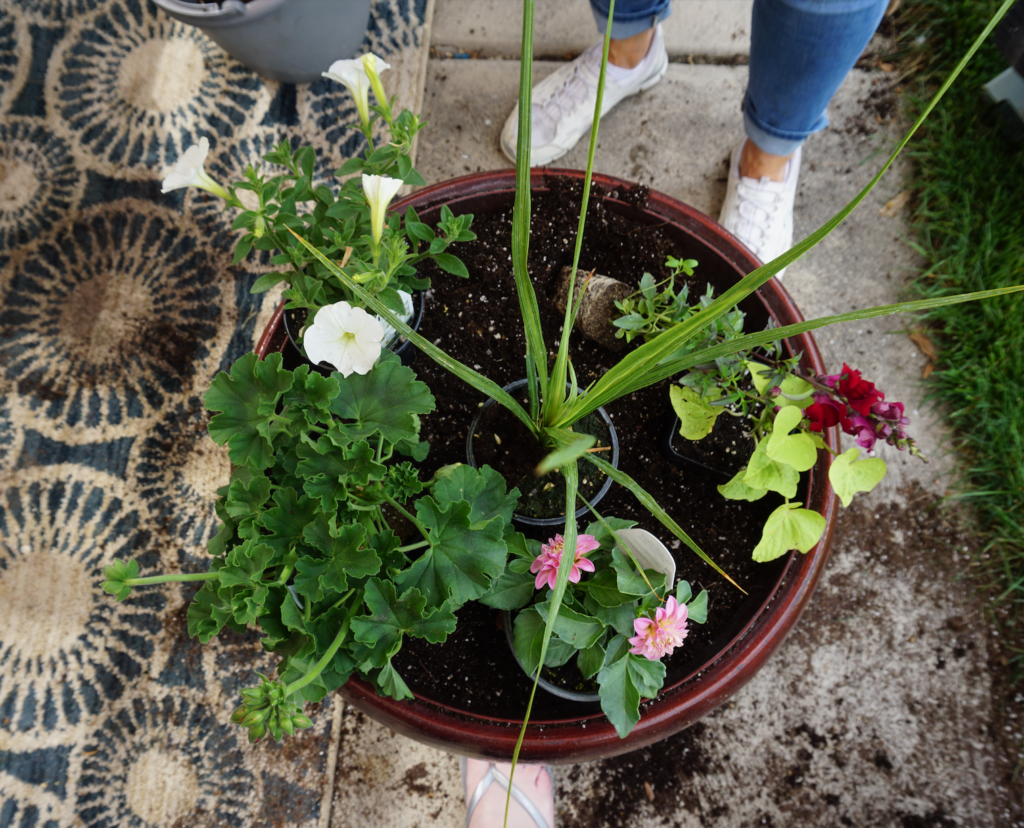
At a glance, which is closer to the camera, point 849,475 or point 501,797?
point 849,475

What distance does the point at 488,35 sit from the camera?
160 cm

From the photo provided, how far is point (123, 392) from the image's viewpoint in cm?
139

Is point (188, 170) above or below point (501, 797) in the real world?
above

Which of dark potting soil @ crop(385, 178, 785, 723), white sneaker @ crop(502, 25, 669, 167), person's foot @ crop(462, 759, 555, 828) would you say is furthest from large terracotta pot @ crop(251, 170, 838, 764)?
white sneaker @ crop(502, 25, 669, 167)

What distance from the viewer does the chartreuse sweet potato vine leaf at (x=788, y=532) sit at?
788mm

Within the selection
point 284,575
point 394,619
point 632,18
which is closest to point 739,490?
point 394,619

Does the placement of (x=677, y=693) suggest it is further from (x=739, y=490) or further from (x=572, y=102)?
(x=572, y=102)

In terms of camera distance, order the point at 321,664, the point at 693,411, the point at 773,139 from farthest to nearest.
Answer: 1. the point at 773,139
2. the point at 693,411
3. the point at 321,664

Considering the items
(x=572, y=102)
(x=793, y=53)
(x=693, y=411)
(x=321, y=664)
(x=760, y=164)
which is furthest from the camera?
(x=572, y=102)

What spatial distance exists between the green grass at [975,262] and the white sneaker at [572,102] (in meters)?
0.63

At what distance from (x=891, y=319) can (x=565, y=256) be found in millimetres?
867

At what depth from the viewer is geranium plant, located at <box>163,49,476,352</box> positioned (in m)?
0.74

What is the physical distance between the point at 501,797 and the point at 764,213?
1279 mm

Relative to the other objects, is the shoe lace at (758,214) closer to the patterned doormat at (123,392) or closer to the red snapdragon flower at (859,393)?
the red snapdragon flower at (859,393)
